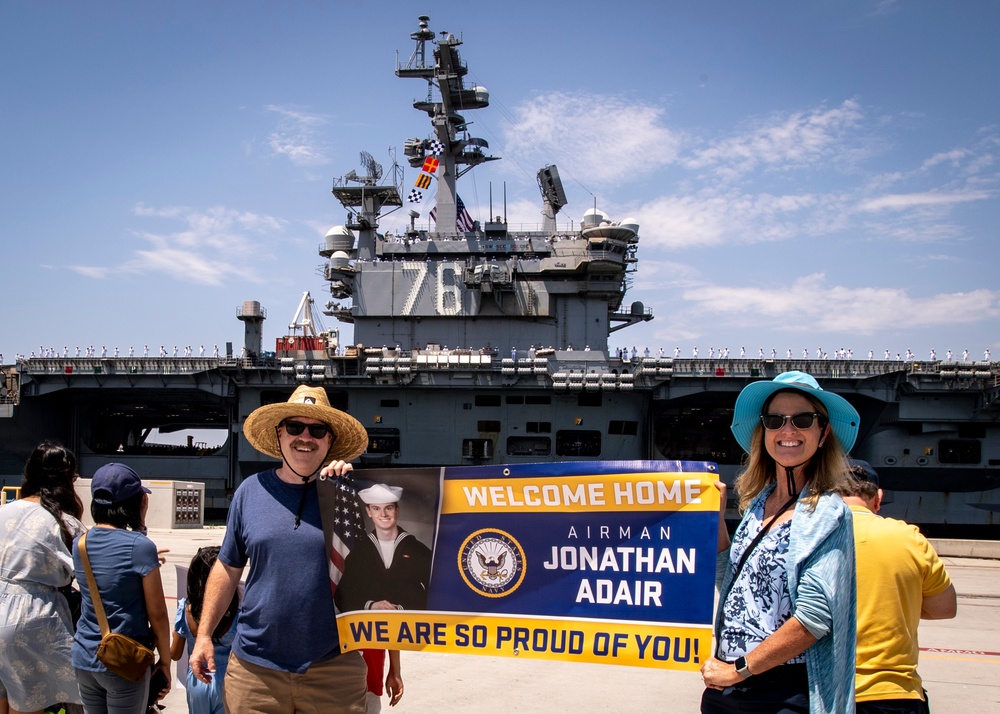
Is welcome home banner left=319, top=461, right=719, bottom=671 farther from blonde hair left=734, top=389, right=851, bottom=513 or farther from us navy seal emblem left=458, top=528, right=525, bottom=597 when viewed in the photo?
blonde hair left=734, top=389, right=851, bottom=513

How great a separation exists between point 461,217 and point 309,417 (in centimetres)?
2687

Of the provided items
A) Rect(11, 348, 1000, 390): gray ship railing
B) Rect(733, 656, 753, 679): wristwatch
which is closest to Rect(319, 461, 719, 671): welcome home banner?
Rect(733, 656, 753, 679): wristwatch

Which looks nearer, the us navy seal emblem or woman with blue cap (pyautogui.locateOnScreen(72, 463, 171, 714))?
the us navy seal emblem

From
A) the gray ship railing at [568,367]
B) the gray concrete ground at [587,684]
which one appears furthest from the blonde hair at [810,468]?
the gray ship railing at [568,367]

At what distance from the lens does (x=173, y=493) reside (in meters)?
18.2

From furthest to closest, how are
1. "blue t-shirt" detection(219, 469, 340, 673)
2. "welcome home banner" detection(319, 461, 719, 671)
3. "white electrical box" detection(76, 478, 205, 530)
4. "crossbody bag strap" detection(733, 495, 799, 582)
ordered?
"white electrical box" detection(76, 478, 205, 530)
"blue t-shirt" detection(219, 469, 340, 673)
"welcome home banner" detection(319, 461, 719, 671)
"crossbody bag strap" detection(733, 495, 799, 582)

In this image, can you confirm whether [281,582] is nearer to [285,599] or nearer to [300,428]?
[285,599]

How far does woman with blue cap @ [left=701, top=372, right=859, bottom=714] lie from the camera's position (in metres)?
2.68

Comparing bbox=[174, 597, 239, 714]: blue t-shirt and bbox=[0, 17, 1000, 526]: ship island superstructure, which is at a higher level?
bbox=[0, 17, 1000, 526]: ship island superstructure

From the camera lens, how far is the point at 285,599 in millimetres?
3473

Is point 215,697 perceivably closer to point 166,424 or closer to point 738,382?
point 738,382

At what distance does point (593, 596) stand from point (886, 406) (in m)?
24.2

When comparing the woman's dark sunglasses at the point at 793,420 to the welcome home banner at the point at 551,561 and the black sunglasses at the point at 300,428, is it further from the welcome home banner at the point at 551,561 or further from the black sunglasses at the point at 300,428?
the black sunglasses at the point at 300,428

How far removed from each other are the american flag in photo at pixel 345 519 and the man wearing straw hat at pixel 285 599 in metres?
0.08
